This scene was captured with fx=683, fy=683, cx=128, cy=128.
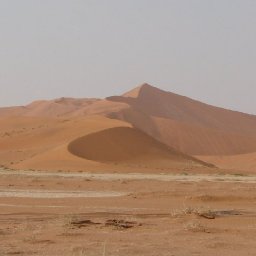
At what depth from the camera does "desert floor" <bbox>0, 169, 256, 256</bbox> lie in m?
11.4

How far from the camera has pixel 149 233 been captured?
13531mm

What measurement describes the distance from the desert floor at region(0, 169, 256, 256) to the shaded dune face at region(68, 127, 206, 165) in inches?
1130

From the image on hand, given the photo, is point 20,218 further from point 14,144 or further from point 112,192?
point 14,144

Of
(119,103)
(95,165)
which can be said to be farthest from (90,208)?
(119,103)

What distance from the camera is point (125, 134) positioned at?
2522 inches

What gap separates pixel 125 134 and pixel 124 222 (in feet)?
160

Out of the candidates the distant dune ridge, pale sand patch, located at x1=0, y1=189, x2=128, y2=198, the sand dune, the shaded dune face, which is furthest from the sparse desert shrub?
the sand dune

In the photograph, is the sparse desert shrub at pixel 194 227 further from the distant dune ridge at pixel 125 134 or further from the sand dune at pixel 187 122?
the sand dune at pixel 187 122

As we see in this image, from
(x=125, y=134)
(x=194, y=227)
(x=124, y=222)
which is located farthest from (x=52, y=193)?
(x=125, y=134)

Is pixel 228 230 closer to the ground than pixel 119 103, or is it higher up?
closer to the ground

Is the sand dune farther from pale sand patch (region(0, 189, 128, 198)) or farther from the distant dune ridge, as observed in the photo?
pale sand patch (region(0, 189, 128, 198))

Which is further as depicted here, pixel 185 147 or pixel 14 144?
pixel 185 147

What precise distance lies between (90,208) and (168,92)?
116520 mm

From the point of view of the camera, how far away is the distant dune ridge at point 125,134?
5708cm
